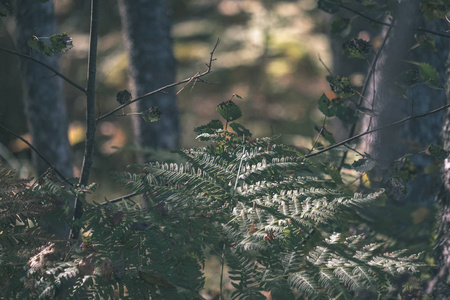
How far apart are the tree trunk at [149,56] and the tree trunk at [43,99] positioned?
0.85 meters

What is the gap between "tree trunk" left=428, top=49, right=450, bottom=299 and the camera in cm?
170

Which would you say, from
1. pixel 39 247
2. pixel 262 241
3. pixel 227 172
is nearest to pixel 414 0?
pixel 227 172

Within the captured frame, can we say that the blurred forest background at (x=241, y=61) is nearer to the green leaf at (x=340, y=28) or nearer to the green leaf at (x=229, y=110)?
the green leaf at (x=340, y=28)

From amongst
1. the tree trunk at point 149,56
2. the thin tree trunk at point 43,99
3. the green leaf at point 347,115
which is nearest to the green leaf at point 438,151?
the green leaf at point 347,115

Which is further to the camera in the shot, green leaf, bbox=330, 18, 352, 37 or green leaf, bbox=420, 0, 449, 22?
green leaf, bbox=330, 18, 352, 37

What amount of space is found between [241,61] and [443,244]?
23.2ft

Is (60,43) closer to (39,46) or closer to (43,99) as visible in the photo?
(39,46)

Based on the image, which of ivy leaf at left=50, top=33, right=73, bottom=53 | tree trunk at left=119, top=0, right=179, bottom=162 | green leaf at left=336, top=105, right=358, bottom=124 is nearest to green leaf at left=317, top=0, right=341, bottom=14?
green leaf at left=336, top=105, right=358, bottom=124

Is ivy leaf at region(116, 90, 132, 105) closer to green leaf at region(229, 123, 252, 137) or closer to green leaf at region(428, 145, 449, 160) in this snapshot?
green leaf at region(229, 123, 252, 137)

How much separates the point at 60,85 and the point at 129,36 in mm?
1017

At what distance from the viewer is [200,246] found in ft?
4.43

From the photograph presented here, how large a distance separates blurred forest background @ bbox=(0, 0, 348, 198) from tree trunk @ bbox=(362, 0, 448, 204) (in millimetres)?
4637

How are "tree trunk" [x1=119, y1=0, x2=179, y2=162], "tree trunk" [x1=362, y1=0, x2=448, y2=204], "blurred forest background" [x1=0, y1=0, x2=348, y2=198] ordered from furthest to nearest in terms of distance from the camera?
"blurred forest background" [x1=0, y1=0, x2=348, y2=198] < "tree trunk" [x1=119, y1=0, x2=179, y2=162] < "tree trunk" [x1=362, y1=0, x2=448, y2=204]

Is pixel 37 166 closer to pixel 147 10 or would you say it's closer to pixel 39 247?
pixel 147 10
